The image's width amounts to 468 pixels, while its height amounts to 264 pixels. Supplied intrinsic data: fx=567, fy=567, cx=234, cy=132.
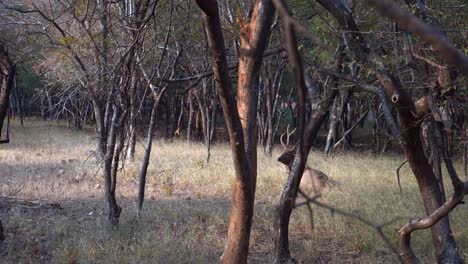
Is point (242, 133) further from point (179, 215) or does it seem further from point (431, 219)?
point (179, 215)

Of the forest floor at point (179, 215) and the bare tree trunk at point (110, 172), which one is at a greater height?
the bare tree trunk at point (110, 172)

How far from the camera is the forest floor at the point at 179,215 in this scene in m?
6.77

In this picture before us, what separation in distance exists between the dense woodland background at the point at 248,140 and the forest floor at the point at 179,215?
0.12 feet

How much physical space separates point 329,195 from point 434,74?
6.48 m

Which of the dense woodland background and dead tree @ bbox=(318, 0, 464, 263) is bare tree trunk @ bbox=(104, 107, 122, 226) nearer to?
the dense woodland background

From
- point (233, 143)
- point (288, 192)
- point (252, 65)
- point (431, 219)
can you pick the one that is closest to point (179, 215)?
point (288, 192)

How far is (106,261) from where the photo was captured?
6.26 meters

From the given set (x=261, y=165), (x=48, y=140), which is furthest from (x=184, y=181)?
(x=48, y=140)

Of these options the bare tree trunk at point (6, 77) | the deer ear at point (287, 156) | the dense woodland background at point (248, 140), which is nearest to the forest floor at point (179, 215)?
the dense woodland background at point (248, 140)

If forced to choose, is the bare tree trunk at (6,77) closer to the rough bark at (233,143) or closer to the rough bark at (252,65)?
the rough bark at (252,65)

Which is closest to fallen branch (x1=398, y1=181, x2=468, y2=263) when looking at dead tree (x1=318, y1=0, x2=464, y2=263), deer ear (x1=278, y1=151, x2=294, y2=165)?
dead tree (x1=318, y1=0, x2=464, y2=263)

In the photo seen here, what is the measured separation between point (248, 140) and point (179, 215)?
468cm

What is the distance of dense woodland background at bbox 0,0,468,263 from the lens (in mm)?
3844

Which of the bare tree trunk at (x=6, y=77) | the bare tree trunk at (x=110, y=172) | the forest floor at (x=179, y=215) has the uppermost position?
the bare tree trunk at (x=6, y=77)
